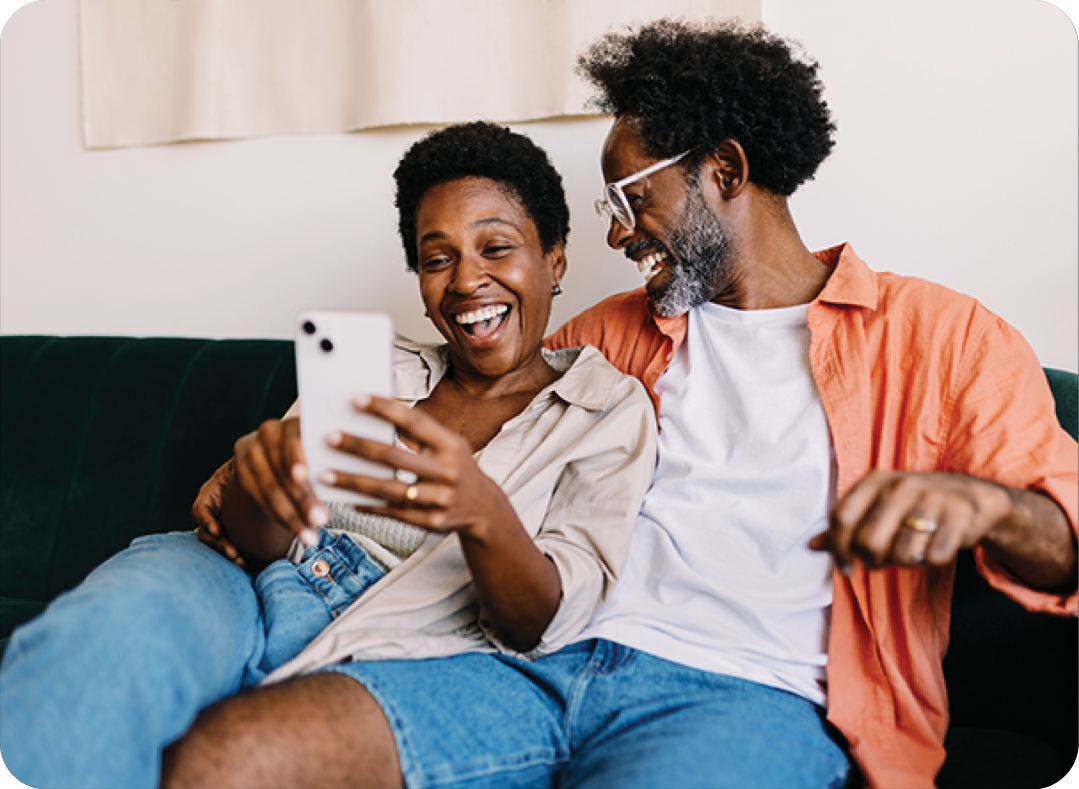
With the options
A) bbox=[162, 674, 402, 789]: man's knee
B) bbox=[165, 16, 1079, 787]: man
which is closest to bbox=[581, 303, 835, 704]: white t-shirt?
bbox=[165, 16, 1079, 787]: man

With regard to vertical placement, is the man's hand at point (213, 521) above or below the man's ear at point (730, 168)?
below

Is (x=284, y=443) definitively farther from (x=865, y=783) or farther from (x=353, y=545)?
(x=865, y=783)

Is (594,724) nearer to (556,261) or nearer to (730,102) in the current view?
(556,261)

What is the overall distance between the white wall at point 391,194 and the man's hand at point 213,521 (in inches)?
33.0

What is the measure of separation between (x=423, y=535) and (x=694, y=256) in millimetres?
684

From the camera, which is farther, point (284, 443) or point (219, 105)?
point (219, 105)

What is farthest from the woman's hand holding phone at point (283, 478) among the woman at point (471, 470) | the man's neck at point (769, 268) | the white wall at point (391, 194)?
the white wall at point (391, 194)

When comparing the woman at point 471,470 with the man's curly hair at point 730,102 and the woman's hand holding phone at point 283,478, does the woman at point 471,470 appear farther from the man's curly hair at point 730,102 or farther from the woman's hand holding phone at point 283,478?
the man's curly hair at point 730,102

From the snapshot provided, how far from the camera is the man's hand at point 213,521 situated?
125 cm

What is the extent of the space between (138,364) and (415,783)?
1.46m

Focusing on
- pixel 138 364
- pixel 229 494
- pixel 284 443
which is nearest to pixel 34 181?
pixel 138 364

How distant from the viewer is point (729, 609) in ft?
3.98

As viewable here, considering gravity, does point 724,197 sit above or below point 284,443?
above

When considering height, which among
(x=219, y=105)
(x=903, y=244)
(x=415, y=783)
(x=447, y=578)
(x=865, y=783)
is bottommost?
(x=865, y=783)
